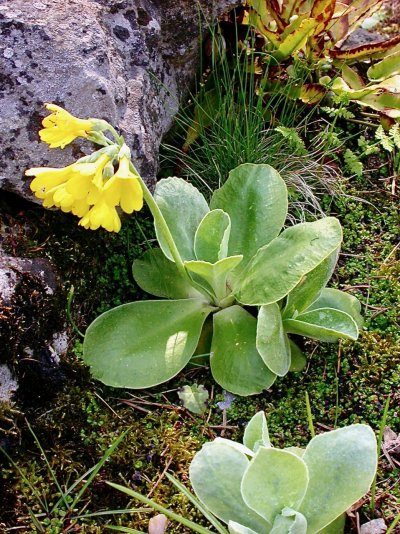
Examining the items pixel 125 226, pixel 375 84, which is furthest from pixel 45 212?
pixel 375 84

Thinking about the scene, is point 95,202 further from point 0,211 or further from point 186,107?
point 186,107

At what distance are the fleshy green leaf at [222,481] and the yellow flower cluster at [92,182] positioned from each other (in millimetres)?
595

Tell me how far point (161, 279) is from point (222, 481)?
0.84m

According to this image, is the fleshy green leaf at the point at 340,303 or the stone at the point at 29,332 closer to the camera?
the stone at the point at 29,332

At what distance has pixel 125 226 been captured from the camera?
252cm

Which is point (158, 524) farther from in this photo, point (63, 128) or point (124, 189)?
point (63, 128)

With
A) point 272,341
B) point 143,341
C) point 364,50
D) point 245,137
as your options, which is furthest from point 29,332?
point 364,50

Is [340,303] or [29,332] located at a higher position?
[29,332]

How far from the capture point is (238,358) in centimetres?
219

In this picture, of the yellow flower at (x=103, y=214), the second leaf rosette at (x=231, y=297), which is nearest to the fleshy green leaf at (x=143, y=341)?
the second leaf rosette at (x=231, y=297)

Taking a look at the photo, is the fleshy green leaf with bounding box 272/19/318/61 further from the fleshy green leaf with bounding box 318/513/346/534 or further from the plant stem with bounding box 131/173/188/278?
the fleshy green leaf with bounding box 318/513/346/534

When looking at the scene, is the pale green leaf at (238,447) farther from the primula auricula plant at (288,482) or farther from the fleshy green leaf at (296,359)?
the fleshy green leaf at (296,359)

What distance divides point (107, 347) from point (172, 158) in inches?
38.5

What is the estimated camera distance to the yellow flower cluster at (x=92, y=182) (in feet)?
5.66
